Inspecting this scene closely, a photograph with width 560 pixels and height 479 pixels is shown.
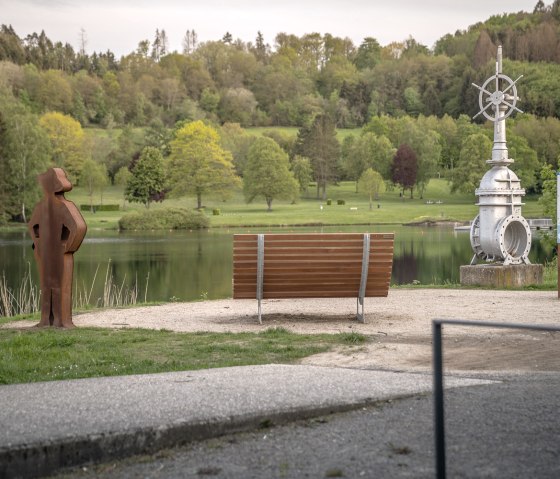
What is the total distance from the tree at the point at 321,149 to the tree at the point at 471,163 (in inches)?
708

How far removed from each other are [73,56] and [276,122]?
176 ft

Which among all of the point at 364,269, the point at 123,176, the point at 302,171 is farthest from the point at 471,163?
the point at 364,269

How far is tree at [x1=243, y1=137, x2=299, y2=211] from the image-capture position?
3634 inches

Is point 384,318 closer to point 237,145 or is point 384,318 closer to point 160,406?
point 160,406

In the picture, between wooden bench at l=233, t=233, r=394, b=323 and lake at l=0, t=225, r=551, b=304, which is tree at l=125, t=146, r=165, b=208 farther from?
wooden bench at l=233, t=233, r=394, b=323

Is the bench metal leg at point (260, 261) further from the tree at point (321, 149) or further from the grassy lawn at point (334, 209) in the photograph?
the tree at point (321, 149)

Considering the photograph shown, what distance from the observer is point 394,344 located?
9.92 meters

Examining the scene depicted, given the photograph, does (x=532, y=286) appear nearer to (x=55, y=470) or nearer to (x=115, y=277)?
(x=55, y=470)

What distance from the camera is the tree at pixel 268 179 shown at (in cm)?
9231

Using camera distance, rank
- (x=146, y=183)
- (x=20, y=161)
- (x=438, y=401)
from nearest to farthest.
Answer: (x=438, y=401) → (x=20, y=161) → (x=146, y=183)

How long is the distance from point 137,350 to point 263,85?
175707mm

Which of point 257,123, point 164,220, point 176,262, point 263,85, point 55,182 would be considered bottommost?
point 176,262

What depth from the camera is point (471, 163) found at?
302 ft

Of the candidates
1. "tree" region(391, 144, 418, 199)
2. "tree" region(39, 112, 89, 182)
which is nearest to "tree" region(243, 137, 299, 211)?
"tree" region(391, 144, 418, 199)
